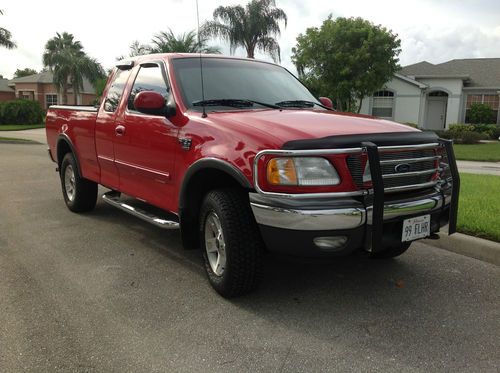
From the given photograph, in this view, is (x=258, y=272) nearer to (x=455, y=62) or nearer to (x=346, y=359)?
(x=346, y=359)

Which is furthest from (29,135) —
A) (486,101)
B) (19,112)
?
(486,101)

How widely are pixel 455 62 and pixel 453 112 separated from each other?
562cm

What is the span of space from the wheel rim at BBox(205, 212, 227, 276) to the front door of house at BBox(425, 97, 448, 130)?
31.7m

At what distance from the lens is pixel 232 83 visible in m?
4.64

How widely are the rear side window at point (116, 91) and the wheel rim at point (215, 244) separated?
2168mm

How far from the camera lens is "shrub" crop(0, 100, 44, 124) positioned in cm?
3747

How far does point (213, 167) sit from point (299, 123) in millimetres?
731

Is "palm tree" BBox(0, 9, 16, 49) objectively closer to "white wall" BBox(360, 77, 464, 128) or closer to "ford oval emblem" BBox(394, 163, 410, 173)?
"white wall" BBox(360, 77, 464, 128)

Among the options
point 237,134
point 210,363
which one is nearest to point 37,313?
point 210,363

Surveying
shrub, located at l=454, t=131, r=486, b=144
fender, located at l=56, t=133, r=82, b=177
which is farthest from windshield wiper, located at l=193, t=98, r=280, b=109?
shrub, located at l=454, t=131, r=486, b=144

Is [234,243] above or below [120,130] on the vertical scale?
below

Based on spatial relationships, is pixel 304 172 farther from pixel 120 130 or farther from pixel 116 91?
Result: pixel 116 91

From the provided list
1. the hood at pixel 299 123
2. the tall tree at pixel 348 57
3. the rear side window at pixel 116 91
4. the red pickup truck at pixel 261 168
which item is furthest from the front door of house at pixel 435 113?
the hood at pixel 299 123

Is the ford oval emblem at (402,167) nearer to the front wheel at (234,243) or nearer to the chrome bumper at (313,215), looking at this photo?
the chrome bumper at (313,215)
